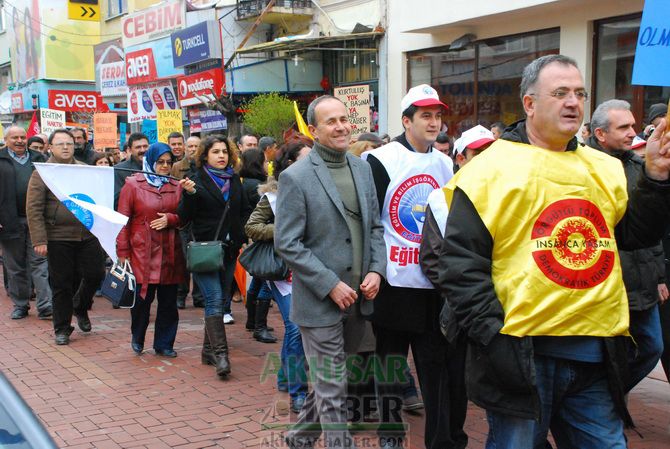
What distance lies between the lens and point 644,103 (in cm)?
1117

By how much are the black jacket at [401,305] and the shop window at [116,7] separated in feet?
82.5

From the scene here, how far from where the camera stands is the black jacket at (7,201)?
9.24 metres

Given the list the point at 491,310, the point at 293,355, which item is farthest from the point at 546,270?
the point at 293,355

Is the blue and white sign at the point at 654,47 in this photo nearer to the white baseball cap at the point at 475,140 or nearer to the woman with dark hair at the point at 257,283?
the white baseball cap at the point at 475,140

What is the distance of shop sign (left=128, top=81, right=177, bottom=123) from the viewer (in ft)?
69.7

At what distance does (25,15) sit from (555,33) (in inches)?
1087

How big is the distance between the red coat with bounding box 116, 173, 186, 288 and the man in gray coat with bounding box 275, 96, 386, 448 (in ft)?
9.42

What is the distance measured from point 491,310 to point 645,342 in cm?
197

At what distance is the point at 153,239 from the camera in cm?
687

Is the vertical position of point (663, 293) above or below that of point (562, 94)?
below

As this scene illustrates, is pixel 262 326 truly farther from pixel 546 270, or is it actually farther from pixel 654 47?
pixel 546 270

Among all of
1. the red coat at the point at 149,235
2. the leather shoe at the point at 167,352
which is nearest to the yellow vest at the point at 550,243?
the red coat at the point at 149,235

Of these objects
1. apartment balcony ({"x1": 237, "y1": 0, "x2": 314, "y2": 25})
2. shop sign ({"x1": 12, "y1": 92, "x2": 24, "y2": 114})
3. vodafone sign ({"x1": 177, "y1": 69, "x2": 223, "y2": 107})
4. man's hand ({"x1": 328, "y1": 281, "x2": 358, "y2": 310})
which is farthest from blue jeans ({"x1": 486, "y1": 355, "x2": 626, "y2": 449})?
shop sign ({"x1": 12, "y1": 92, "x2": 24, "y2": 114})

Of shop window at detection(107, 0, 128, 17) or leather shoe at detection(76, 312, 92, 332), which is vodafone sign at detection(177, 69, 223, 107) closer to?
shop window at detection(107, 0, 128, 17)
